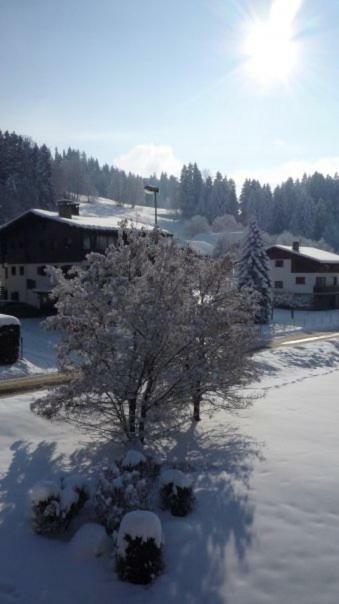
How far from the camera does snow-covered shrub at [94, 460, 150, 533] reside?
9.20m

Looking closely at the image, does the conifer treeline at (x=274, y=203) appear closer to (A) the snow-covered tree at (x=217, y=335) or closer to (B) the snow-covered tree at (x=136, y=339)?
(A) the snow-covered tree at (x=217, y=335)

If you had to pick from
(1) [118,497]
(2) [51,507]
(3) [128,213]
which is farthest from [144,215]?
(2) [51,507]

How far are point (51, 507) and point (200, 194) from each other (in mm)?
127838

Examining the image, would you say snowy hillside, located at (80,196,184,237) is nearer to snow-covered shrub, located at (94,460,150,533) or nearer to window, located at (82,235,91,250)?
window, located at (82,235,91,250)

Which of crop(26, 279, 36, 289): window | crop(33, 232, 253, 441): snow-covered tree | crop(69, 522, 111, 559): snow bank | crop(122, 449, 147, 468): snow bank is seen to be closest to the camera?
crop(69, 522, 111, 559): snow bank

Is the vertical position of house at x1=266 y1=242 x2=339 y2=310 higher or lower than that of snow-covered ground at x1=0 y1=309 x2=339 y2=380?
higher

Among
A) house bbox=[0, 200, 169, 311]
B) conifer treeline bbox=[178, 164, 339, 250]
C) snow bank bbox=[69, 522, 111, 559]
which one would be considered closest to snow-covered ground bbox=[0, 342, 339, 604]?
snow bank bbox=[69, 522, 111, 559]

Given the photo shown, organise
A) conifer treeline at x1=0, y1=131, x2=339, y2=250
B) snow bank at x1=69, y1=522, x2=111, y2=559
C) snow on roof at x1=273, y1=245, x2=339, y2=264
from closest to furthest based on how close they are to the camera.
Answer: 1. snow bank at x1=69, y1=522, x2=111, y2=559
2. snow on roof at x1=273, y1=245, x2=339, y2=264
3. conifer treeline at x1=0, y1=131, x2=339, y2=250

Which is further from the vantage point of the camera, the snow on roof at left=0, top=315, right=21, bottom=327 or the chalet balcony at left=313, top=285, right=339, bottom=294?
the chalet balcony at left=313, top=285, right=339, bottom=294

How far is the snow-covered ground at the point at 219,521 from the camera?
7770mm

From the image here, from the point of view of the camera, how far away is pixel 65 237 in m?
39.5

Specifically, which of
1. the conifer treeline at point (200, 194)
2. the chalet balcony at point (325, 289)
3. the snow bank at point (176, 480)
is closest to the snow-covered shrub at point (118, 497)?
the snow bank at point (176, 480)

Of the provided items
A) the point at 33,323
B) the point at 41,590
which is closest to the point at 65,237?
the point at 33,323

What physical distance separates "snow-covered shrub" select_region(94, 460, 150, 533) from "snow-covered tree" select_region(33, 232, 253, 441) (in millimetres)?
3176
